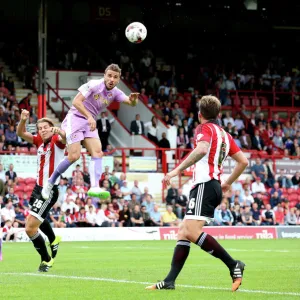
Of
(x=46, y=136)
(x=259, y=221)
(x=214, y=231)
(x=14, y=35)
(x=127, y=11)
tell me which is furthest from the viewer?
(x=127, y=11)

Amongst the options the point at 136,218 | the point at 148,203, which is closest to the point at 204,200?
the point at 136,218

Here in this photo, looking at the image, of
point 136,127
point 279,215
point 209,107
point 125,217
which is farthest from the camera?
point 136,127

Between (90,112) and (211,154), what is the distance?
4.28 meters

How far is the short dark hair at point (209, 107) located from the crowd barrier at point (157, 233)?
674 inches

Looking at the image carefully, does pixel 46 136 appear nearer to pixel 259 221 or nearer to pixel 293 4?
pixel 259 221

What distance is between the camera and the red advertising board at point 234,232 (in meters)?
28.4

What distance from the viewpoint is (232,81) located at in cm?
4312

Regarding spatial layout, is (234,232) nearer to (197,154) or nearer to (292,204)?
(292,204)

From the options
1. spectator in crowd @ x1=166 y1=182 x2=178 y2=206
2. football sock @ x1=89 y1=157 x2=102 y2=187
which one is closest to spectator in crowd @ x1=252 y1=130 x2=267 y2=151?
spectator in crowd @ x1=166 y1=182 x2=178 y2=206

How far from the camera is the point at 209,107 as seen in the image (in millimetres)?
9750

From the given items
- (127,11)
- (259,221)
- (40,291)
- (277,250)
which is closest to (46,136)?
(40,291)

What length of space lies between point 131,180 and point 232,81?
12.1 meters

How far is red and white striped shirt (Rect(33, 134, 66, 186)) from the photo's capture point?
13.1 meters

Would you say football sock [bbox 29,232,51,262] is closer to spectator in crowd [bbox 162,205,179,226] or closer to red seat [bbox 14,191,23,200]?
red seat [bbox 14,191,23,200]
